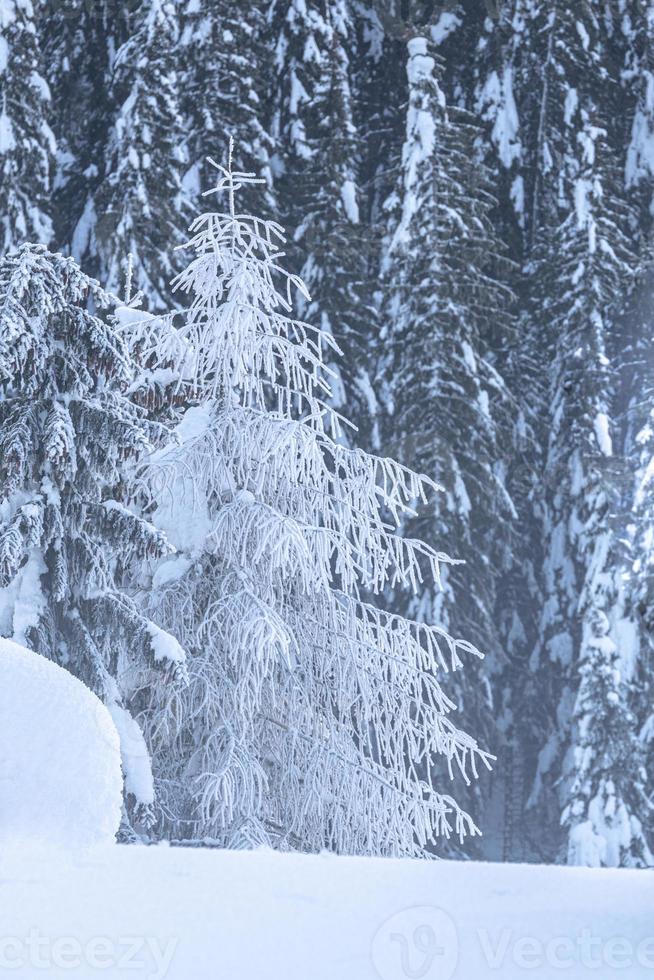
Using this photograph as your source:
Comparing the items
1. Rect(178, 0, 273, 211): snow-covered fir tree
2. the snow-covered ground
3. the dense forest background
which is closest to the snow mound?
the snow-covered ground

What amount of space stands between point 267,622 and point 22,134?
1632cm

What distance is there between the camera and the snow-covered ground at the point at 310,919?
3854 mm

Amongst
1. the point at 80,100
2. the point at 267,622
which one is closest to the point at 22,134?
the point at 80,100

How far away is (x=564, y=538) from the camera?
27.8 meters

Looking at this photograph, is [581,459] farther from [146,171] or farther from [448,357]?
[146,171]

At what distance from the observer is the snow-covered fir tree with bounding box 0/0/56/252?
950 inches

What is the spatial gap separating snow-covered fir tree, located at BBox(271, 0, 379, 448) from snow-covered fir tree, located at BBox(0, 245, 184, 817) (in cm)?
1438

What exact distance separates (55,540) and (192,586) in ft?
5.25

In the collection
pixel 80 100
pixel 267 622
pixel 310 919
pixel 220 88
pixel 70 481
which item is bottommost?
pixel 310 919

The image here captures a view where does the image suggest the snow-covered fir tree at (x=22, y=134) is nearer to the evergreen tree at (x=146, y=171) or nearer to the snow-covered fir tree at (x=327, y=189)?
the evergreen tree at (x=146, y=171)

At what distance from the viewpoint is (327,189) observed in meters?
26.7

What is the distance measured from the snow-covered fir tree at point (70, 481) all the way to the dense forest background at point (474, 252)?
12502 millimetres

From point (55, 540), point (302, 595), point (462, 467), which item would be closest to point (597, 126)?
point (462, 467)

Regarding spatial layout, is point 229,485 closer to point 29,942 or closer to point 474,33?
point 29,942
